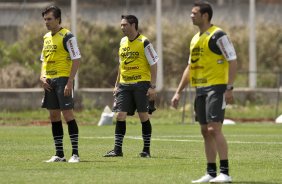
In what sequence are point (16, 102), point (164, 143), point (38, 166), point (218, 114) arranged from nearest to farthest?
point (218, 114) → point (38, 166) → point (164, 143) → point (16, 102)

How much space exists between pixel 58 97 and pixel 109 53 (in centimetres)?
3046

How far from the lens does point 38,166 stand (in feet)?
53.6

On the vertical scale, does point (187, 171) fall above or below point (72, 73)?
below

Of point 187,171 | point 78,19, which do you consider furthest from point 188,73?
point 78,19

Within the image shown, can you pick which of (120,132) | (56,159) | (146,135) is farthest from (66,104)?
(146,135)

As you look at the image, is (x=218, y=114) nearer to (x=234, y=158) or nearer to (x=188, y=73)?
(x=188, y=73)

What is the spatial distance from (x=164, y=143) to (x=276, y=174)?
25.6 feet

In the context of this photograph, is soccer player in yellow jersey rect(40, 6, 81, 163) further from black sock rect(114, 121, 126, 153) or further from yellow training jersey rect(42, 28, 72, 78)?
black sock rect(114, 121, 126, 153)

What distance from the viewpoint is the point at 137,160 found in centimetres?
1777

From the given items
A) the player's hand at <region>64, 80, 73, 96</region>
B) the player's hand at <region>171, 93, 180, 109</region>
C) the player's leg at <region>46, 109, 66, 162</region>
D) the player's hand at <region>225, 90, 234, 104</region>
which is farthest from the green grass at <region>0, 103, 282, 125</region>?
the player's hand at <region>225, 90, 234, 104</region>

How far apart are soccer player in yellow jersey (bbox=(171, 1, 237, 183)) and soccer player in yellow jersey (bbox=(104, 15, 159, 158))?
14.9 feet

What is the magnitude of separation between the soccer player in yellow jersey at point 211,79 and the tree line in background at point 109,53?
2811 cm

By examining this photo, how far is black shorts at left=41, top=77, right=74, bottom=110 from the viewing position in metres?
17.1

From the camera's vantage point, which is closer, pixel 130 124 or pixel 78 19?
pixel 130 124
